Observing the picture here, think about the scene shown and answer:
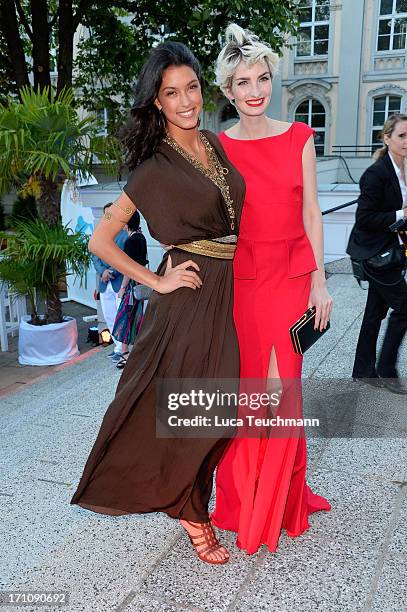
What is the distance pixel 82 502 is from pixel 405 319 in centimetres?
276

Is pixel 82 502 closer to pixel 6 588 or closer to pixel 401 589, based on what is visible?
pixel 6 588

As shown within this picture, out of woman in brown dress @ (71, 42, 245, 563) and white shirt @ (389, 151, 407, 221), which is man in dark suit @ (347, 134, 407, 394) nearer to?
white shirt @ (389, 151, 407, 221)

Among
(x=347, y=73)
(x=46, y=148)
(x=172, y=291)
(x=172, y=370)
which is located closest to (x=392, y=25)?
(x=347, y=73)

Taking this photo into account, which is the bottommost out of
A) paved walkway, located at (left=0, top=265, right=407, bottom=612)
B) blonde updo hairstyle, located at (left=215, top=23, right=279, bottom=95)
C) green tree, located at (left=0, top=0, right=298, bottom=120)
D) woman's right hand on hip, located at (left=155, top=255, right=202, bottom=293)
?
paved walkway, located at (left=0, top=265, right=407, bottom=612)

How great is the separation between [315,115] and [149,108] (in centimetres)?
2485

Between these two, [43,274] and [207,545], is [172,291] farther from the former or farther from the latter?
[43,274]

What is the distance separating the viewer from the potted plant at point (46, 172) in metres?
5.86

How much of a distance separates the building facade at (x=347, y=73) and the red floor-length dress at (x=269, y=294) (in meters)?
21.8

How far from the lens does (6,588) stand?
216 centimetres

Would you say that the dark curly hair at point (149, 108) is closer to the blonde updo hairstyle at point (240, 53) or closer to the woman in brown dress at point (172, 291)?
the woman in brown dress at point (172, 291)

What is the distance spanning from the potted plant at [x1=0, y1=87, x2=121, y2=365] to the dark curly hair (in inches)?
152

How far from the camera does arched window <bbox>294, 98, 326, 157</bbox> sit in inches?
982

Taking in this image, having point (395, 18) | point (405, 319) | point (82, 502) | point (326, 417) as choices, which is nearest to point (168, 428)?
point (82, 502)

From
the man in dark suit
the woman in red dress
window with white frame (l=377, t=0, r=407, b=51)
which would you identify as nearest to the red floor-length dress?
the woman in red dress
